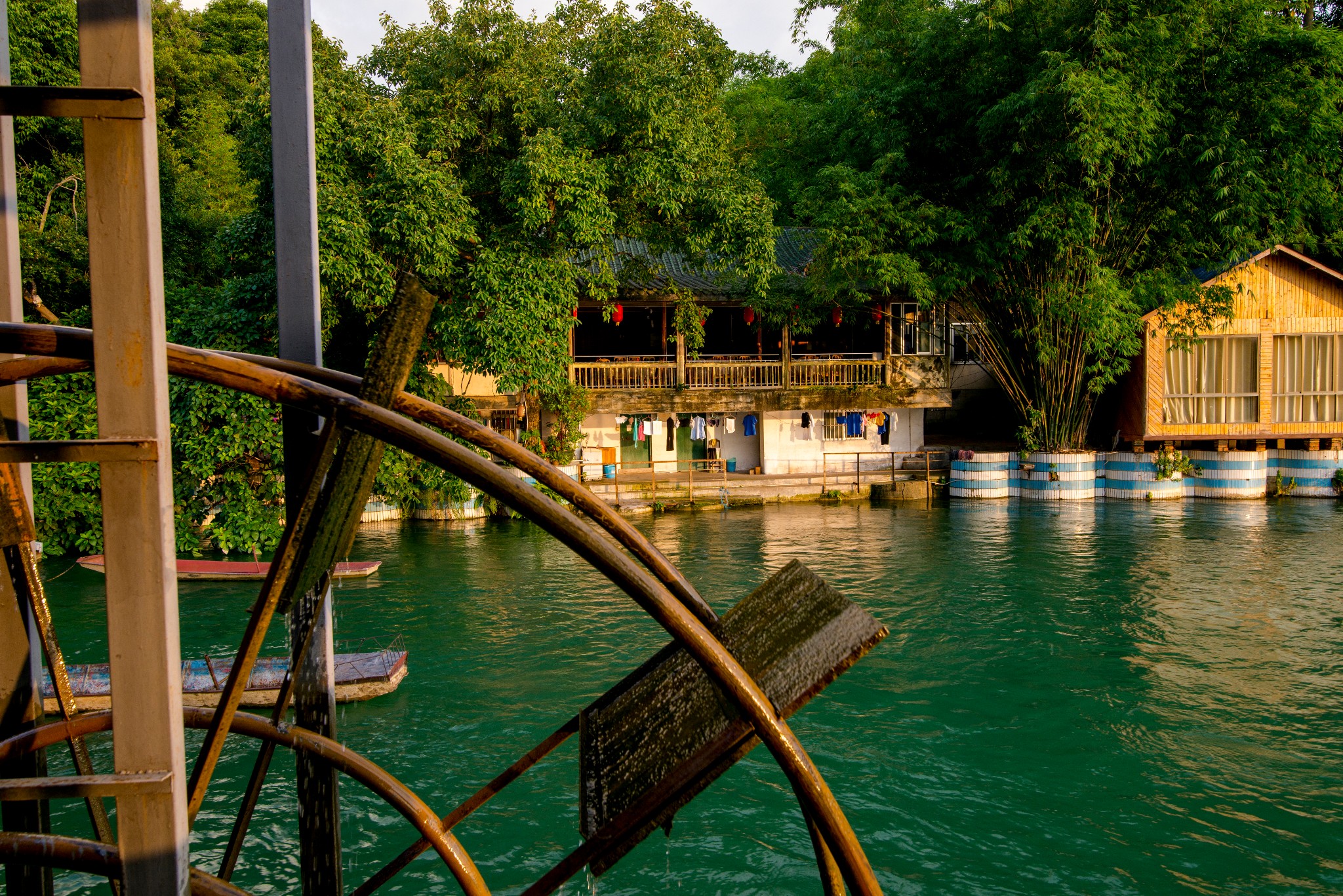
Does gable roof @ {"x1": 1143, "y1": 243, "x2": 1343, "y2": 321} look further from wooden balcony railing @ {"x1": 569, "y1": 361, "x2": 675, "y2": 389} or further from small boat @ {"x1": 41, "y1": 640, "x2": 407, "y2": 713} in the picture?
small boat @ {"x1": 41, "y1": 640, "x2": 407, "y2": 713}

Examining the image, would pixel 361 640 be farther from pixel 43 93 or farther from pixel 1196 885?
pixel 43 93

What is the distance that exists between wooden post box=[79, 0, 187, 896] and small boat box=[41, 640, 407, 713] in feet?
23.6

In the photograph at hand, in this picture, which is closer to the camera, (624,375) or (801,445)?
(624,375)

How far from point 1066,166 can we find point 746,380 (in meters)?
8.97

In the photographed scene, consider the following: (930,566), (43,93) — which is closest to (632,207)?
(930,566)

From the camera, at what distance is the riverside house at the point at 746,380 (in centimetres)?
2447

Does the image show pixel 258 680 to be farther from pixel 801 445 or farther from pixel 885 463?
pixel 885 463

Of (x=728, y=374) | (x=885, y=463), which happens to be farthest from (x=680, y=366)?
(x=885, y=463)

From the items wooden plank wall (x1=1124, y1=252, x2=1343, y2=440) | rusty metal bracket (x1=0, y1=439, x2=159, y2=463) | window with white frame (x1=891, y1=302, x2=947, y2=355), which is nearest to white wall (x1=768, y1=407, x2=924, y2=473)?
window with white frame (x1=891, y1=302, x2=947, y2=355)

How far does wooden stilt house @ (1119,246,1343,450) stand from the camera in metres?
25.0

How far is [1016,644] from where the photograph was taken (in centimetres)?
1309

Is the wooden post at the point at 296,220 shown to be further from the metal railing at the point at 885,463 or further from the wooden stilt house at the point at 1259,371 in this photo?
the wooden stilt house at the point at 1259,371

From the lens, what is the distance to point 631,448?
87.0ft

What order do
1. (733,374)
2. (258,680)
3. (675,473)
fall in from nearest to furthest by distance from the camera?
(258,680), (733,374), (675,473)
